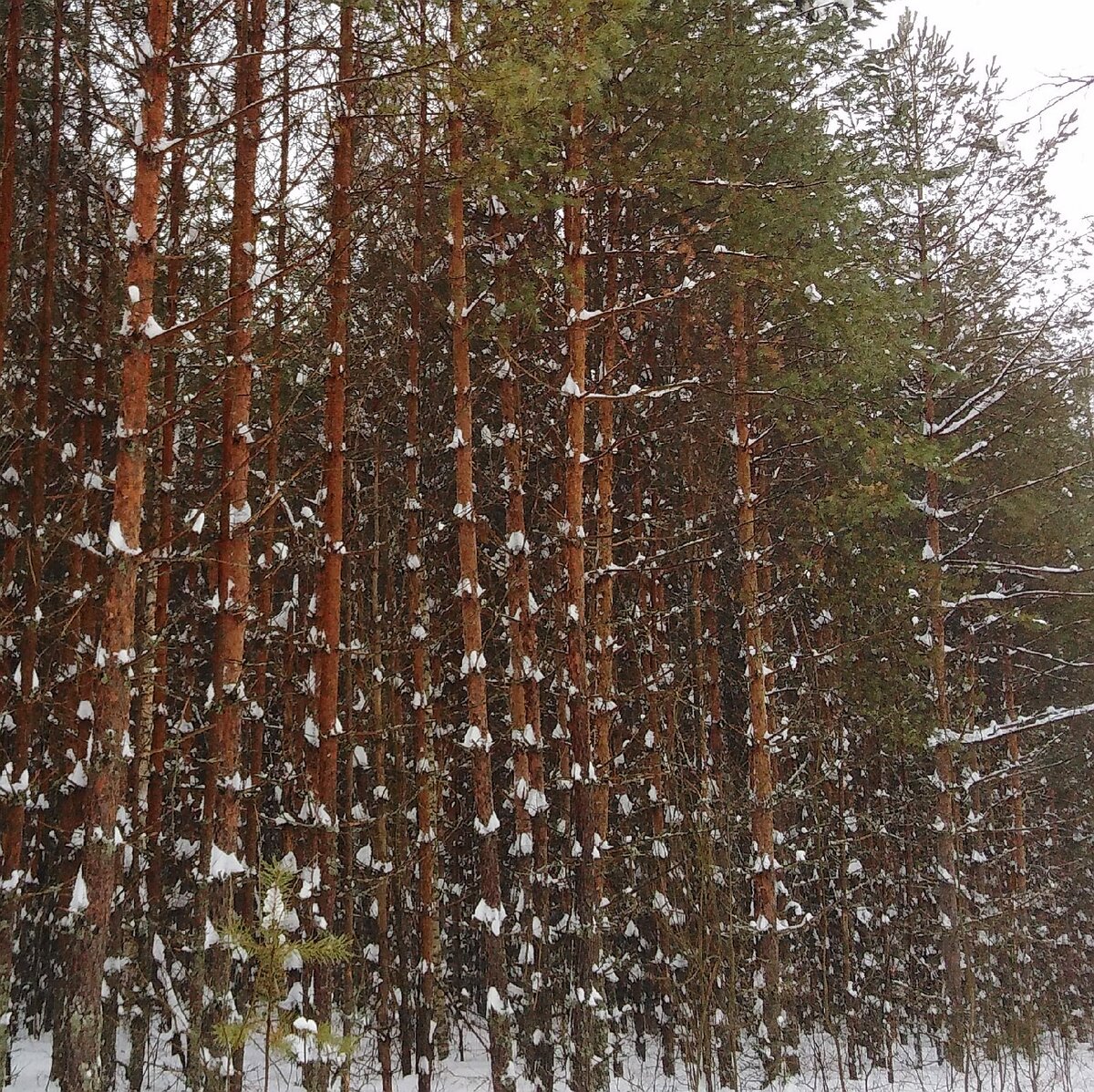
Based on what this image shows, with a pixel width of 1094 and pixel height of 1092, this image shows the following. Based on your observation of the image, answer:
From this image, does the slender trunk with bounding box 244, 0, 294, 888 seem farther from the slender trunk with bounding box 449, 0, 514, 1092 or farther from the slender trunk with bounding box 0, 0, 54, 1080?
the slender trunk with bounding box 0, 0, 54, 1080

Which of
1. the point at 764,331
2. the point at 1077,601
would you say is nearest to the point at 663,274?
the point at 764,331

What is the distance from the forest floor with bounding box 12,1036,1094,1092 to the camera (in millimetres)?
9031

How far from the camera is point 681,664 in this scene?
12305 mm

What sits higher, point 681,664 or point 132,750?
point 681,664


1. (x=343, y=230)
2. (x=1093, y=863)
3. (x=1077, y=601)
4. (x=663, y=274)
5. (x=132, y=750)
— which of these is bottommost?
(x=1093, y=863)

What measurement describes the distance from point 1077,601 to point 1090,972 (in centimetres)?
884

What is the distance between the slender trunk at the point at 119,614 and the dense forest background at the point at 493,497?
0.07 feet

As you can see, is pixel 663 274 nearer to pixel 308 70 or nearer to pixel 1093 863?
pixel 308 70

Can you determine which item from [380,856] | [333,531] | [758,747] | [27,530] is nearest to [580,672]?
[333,531]

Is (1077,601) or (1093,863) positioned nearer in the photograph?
Result: (1077,601)

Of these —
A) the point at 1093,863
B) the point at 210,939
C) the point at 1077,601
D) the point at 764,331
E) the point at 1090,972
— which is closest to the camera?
the point at 210,939

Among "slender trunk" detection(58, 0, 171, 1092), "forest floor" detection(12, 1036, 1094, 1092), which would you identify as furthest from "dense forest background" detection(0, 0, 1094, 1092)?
"forest floor" detection(12, 1036, 1094, 1092)

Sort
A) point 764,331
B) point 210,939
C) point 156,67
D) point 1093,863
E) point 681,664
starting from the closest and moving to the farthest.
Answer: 1. point 156,67
2. point 210,939
3. point 764,331
4. point 681,664
5. point 1093,863

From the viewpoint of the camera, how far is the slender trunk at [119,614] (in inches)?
183
